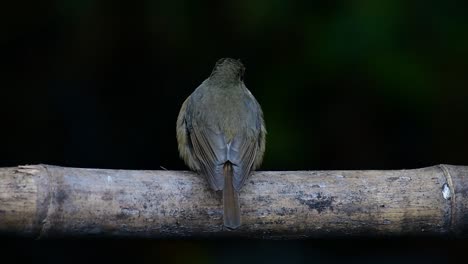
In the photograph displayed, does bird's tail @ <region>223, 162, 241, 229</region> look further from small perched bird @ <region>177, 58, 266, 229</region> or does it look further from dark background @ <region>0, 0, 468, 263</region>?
dark background @ <region>0, 0, 468, 263</region>

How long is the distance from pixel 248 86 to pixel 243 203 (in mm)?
2476

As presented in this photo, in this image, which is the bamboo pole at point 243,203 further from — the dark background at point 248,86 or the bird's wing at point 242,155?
Answer: the dark background at point 248,86

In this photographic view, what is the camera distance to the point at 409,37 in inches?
241


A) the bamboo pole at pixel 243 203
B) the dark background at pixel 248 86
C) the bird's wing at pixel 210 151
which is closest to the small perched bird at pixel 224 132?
the bird's wing at pixel 210 151

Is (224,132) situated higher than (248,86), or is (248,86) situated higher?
(248,86)

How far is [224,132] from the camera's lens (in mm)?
4758

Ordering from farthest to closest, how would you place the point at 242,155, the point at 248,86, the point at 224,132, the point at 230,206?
the point at 248,86 → the point at 224,132 → the point at 242,155 → the point at 230,206

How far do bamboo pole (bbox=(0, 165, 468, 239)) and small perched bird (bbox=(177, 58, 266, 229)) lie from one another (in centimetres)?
11

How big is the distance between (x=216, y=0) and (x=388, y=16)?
1135 mm

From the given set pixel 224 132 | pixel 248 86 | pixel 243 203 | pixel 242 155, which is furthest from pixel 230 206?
pixel 248 86

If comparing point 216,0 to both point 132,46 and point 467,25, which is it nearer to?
point 132,46

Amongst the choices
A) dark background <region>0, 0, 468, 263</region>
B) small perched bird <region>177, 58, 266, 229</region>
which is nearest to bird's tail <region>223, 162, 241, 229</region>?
small perched bird <region>177, 58, 266, 229</region>

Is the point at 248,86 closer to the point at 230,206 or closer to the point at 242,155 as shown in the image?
the point at 242,155

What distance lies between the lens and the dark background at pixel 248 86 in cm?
616
